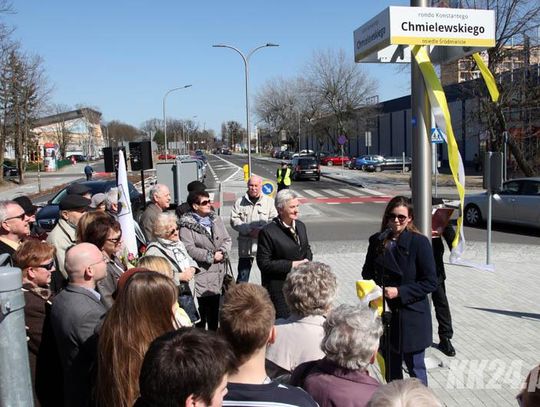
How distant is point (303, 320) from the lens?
3.45m

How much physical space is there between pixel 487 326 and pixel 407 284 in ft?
10.3

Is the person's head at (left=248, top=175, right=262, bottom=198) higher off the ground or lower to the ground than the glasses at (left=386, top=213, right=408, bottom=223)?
higher

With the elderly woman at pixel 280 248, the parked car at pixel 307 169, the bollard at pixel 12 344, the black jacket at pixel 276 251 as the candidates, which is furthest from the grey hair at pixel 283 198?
the parked car at pixel 307 169

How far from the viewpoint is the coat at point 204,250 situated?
18.9 feet

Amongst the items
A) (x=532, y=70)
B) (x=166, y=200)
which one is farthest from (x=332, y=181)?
(x=166, y=200)

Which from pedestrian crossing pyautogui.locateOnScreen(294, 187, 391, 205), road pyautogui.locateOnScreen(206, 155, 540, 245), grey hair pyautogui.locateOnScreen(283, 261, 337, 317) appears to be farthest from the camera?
pedestrian crossing pyautogui.locateOnScreen(294, 187, 391, 205)

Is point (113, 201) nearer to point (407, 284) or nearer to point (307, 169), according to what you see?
point (407, 284)

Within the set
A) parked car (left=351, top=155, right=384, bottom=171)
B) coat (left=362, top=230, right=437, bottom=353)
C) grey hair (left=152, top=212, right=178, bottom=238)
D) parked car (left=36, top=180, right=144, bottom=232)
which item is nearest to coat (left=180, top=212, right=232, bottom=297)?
grey hair (left=152, top=212, right=178, bottom=238)

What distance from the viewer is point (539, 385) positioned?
181 cm

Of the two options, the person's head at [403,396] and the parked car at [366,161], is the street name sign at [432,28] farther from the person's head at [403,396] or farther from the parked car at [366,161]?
the parked car at [366,161]

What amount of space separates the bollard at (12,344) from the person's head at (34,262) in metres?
1.88

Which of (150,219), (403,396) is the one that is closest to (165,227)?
(150,219)

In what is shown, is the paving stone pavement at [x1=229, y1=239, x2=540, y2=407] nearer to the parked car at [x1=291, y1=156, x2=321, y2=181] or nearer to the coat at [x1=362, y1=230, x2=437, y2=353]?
the coat at [x1=362, y1=230, x2=437, y2=353]

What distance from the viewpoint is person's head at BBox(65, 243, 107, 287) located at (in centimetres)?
323
